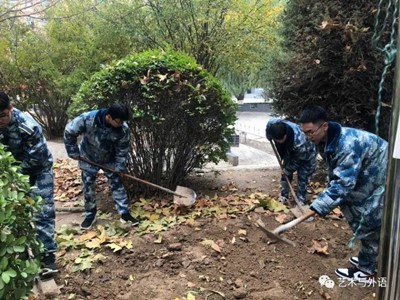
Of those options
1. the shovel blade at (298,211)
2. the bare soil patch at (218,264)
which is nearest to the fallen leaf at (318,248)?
the bare soil patch at (218,264)

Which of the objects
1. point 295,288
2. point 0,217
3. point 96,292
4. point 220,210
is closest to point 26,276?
point 0,217

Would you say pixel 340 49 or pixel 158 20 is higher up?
pixel 158 20

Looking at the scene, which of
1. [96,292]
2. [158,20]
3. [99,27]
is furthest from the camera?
[99,27]

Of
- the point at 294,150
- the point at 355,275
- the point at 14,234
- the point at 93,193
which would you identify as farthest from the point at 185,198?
the point at 14,234

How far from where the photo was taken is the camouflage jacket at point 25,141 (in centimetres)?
333

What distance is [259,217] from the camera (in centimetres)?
450

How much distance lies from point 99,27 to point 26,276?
33.3 feet

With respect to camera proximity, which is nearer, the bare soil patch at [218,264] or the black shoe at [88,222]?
the bare soil patch at [218,264]

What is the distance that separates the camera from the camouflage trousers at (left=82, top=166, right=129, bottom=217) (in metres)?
4.63

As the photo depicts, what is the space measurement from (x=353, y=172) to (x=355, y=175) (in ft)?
0.09

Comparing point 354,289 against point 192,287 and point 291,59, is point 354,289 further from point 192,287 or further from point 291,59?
point 291,59

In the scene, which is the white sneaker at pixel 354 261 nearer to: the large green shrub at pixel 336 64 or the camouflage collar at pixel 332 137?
the camouflage collar at pixel 332 137

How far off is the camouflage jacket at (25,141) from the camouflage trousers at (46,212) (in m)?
0.09

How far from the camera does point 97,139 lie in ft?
15.0
